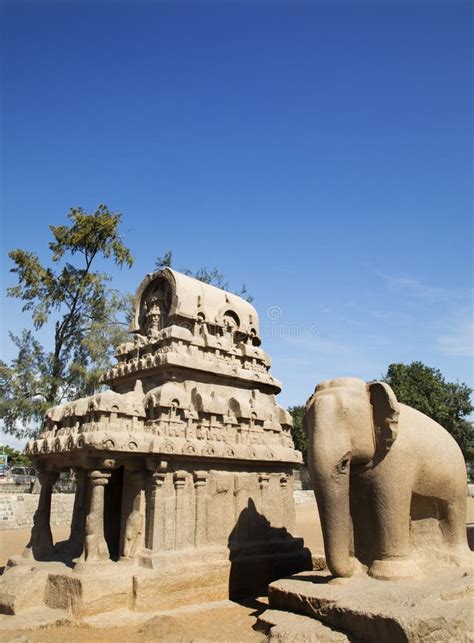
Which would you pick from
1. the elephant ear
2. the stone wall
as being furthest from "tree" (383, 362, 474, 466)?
the elephant ear

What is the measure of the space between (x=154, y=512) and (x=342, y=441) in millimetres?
3604

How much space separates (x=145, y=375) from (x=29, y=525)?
12.8m

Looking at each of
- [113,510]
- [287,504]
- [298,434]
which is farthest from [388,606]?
[298,434]

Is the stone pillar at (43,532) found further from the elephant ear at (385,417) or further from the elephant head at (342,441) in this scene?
the elephant ear at (385,417)

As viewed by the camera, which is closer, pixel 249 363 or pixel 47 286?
pixel 249 363

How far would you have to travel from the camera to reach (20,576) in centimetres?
787

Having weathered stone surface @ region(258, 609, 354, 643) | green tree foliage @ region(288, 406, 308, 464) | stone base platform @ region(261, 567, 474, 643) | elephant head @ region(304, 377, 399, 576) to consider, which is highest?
green tree foliage @ region(288, 406, 308, 464)

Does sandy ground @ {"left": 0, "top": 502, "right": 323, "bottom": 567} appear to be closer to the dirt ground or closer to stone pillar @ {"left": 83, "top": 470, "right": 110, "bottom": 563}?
the dirt ground

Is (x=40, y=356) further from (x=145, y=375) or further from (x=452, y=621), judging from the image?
(x=452, y=621)

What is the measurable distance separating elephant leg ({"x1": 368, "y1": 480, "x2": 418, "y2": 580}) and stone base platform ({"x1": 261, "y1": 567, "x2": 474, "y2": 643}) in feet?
0.55

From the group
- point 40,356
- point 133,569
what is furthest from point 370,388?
point 40,356

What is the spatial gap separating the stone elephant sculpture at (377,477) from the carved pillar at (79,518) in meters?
4.80

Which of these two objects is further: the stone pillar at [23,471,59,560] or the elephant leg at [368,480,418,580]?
the stone pillar at [23,471,59,560]

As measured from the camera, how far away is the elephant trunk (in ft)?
21.1
